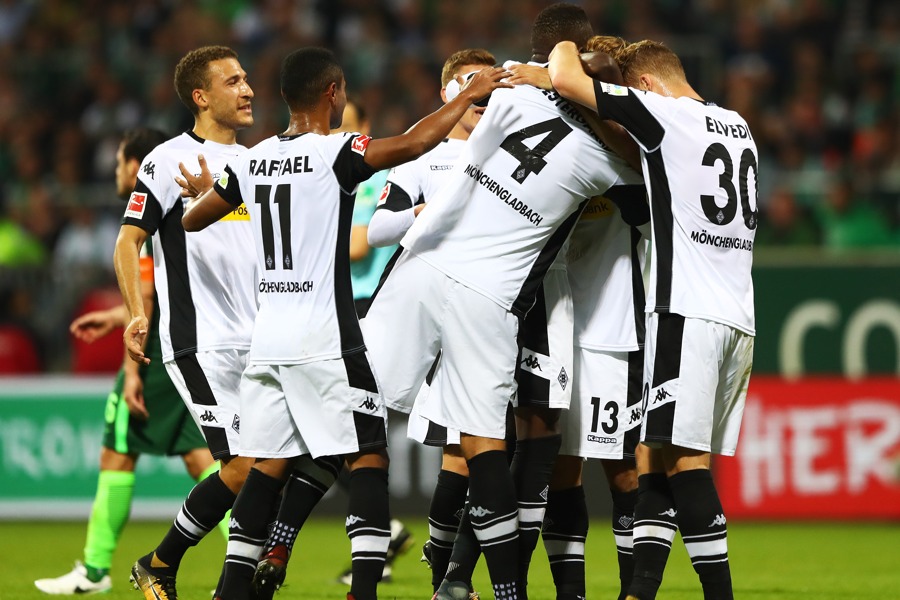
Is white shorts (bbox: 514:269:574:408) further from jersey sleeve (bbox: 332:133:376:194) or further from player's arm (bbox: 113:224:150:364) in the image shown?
player's arm (bbox: 113:224:150:364)

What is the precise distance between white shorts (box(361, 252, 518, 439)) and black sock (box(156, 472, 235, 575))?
3.26ft

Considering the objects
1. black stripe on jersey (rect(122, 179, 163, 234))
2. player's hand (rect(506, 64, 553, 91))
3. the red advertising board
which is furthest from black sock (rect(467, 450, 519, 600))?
the red advertising board

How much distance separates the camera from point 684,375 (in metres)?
5.33

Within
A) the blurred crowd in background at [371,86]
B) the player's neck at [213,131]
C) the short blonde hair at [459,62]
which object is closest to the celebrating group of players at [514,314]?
the player's neck at [213,131]

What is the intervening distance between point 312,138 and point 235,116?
3.95ft

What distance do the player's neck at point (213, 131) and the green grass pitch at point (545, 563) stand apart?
230cm

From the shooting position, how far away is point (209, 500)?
20.0 feet

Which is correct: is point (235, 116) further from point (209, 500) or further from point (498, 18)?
point (498, 18)

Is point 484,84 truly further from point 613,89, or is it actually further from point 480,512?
→ point 480,512

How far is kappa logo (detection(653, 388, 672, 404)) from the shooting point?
211 inches

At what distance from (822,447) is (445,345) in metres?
6.85

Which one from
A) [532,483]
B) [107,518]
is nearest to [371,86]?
[107,518]

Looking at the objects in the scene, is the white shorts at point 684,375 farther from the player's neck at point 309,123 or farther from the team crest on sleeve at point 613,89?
the player's neck at point 309,123

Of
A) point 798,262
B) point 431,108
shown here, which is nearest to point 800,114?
point 798,262
